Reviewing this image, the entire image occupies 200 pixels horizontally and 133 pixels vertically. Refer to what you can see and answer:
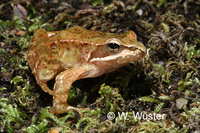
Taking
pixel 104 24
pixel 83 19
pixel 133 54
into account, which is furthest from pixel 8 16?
pixel 133 54

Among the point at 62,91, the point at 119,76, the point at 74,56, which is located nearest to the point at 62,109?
the point at 62,91

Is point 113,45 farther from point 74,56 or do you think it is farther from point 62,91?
point 62,91

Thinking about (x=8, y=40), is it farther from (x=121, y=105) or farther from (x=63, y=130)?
(x=121, y=105)

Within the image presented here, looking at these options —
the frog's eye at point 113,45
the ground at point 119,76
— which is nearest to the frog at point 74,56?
the frog's eye at point 113,45

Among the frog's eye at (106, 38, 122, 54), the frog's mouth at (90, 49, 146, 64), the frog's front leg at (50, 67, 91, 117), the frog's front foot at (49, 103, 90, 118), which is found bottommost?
the frog's front foot at (49, 103, 90, 118)

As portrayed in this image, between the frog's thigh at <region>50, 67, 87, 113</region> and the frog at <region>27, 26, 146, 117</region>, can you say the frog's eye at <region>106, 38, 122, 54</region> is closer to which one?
the frog at <region>27, 26, 146, 117</region>

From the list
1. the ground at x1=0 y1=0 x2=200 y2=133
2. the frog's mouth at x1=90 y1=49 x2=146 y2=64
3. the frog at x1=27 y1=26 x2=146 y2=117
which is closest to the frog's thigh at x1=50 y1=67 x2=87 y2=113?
the frog at x1=27 y1=26 x2=146 y2=117
